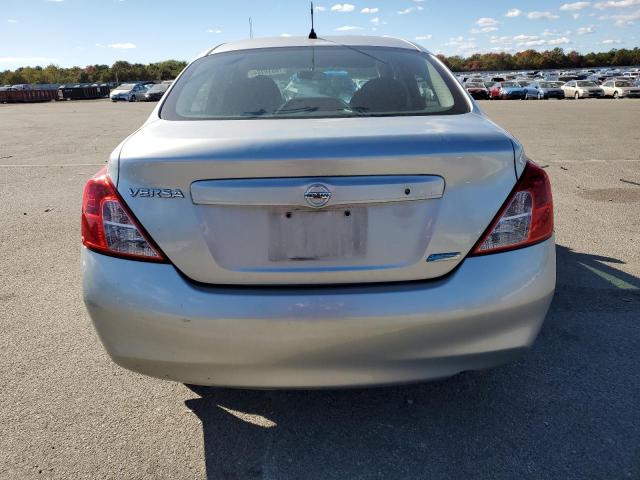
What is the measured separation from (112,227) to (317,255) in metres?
0.77

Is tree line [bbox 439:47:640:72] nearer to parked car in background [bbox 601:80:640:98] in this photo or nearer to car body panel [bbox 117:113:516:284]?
parked car in background [bbox 601:80:640:98]

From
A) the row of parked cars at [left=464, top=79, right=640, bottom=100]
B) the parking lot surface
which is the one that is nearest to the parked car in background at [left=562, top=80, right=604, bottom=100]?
the row of parked cars at [left=464, top=79, right=640, bottom=100]

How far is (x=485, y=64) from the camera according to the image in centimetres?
13912

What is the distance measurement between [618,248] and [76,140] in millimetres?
13270

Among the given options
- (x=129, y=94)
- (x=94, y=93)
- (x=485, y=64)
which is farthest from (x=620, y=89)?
(x=485, y=64)

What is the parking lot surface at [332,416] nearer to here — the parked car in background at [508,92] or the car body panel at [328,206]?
the car body panel at [328,206]

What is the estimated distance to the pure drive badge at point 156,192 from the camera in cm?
195

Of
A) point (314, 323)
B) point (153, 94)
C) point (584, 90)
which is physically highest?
point (153, 94)

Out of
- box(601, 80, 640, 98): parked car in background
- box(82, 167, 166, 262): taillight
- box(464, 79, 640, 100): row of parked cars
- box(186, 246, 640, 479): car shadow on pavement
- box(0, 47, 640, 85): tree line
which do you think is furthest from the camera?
box(0, 47, 640, 85): tree line

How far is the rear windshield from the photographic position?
2.67 meters

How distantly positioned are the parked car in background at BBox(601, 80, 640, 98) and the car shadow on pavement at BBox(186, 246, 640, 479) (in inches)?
1576

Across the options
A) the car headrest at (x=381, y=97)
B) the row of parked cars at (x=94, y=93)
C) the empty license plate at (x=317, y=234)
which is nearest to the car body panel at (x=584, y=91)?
the row of parked cars at (x=94, y=93)

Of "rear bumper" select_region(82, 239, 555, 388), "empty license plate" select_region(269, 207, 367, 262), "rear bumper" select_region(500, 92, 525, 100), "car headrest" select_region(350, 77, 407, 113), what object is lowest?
"rear bumper" select_region(82, 239, 555, 388)

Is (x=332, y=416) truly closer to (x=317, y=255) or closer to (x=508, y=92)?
(x=317, y=255)
